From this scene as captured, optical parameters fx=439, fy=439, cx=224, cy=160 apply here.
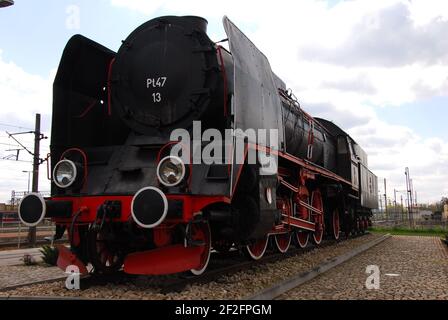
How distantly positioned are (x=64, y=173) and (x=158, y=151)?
4.39 ft

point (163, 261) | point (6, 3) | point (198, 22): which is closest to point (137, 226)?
point (163, 261)

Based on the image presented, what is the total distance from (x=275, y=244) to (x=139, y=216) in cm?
467

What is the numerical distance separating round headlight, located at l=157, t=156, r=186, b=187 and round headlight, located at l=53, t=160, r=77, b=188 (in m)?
1.42

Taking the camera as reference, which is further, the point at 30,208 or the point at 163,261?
the point at 30,208

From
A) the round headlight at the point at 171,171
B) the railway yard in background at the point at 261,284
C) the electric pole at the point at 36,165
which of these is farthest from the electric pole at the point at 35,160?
the round headlight at the point at 171,171

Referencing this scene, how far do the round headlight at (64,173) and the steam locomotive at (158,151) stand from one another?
17mm

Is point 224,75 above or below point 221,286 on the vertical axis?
above

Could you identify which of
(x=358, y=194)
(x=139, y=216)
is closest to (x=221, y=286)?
(x=139, y=216)

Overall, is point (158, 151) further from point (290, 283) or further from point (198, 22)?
point (290, 283)

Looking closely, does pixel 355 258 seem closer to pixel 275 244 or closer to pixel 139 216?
pixel 275 244

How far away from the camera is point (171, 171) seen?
5371 mm

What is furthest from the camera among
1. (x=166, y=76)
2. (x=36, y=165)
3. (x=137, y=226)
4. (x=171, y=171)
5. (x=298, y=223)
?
(x=36, y=165)

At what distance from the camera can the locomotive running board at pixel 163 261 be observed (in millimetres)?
5367
